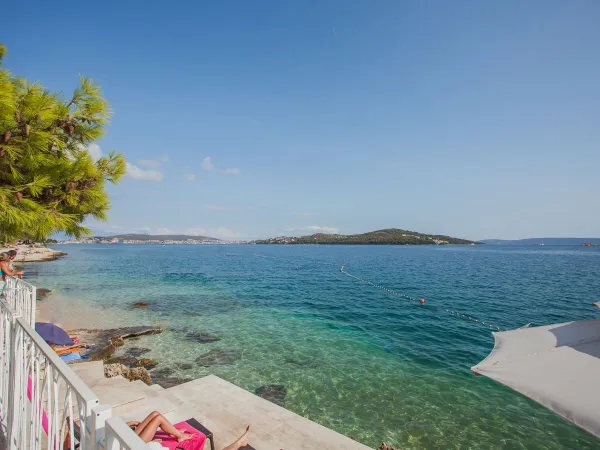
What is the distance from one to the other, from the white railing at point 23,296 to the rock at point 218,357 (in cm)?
843

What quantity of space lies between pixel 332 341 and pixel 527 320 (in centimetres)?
1536

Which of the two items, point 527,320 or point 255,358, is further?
point 527,320

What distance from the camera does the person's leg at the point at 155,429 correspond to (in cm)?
449

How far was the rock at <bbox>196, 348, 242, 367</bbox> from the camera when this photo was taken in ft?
45.6

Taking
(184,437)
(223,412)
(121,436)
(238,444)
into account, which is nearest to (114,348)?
(223,412)

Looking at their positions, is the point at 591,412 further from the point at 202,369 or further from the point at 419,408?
the point at 202,369

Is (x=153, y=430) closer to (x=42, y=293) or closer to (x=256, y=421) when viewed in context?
(x=256, y=421)

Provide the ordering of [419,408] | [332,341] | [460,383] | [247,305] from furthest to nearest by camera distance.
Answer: [247,305], [332,341], [460,383], [419,408]

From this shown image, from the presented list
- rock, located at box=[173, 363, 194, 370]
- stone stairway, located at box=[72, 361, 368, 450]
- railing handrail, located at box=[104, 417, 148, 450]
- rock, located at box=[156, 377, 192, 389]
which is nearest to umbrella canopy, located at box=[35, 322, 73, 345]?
stone stairway, located at box=[72, 361, 368, 450]

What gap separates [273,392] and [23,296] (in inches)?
338

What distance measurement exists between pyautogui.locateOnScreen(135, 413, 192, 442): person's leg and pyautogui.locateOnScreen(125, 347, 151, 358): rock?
36.7 feet

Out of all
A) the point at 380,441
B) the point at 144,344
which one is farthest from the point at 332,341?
the point at 144,344

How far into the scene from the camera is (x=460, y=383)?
1268 centimetres

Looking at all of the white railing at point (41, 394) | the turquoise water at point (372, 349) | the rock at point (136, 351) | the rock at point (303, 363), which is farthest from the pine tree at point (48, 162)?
the rock at point (303, 363)
